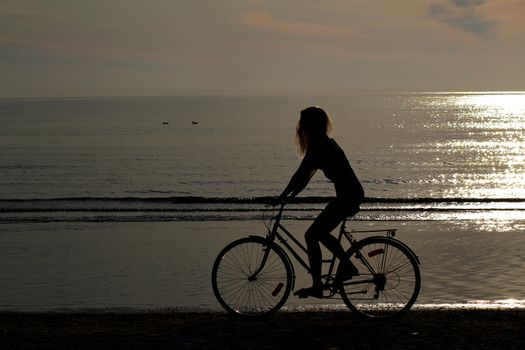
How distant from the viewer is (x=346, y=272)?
28.9ft

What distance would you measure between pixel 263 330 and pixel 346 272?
1.14 m

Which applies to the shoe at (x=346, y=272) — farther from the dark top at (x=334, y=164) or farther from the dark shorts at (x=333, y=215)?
the dark top at (x=334, y=164)

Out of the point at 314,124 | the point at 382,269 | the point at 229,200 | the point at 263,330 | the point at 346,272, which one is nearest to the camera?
the point at 263,330

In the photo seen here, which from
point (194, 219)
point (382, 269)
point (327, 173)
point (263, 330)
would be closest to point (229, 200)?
point (194, 219)

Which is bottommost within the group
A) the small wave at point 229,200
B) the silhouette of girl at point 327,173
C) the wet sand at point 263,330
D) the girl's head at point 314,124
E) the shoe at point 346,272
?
the small wave at point 229,200

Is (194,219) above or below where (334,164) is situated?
below

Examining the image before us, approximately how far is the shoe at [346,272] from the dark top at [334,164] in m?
0.72

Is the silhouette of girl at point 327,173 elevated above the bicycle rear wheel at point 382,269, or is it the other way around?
the silhouette of girl at point 327,173

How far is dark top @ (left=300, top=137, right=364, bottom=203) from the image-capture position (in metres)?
8.58

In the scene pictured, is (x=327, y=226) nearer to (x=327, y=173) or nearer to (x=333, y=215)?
(x=333, y=215)

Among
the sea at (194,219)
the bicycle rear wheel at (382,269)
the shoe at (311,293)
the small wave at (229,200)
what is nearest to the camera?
the bicycle rear wheel at (382,269)

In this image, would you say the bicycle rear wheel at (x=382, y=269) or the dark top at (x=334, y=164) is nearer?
the dark top at (x=334, y=164)

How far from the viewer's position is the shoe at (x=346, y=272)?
346 inches

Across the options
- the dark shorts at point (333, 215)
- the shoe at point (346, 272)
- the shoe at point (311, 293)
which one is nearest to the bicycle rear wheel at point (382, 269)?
the shoe at point (346, 272)
